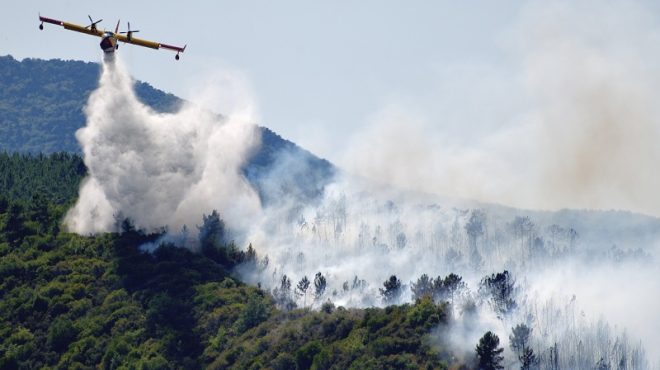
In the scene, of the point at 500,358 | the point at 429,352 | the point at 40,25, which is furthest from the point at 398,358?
the point at 40,25

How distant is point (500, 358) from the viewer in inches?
7741

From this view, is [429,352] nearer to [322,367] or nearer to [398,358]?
[398,358]

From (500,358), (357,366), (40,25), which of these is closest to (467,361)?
(500,358)

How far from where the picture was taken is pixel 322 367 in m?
200

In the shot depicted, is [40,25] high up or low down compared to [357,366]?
up

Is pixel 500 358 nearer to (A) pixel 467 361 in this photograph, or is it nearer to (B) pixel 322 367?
(A) pixel 467 361

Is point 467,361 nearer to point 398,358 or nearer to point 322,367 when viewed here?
point 398,358

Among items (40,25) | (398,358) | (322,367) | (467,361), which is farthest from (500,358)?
(40,25)

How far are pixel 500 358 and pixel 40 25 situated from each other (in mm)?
101388

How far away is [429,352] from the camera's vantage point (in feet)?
654

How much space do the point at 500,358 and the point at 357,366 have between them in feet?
85.2

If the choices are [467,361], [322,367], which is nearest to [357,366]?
[322,367]

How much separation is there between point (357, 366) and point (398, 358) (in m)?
7.79

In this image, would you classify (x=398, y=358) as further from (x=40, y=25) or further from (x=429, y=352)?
(x=40, y=25)
